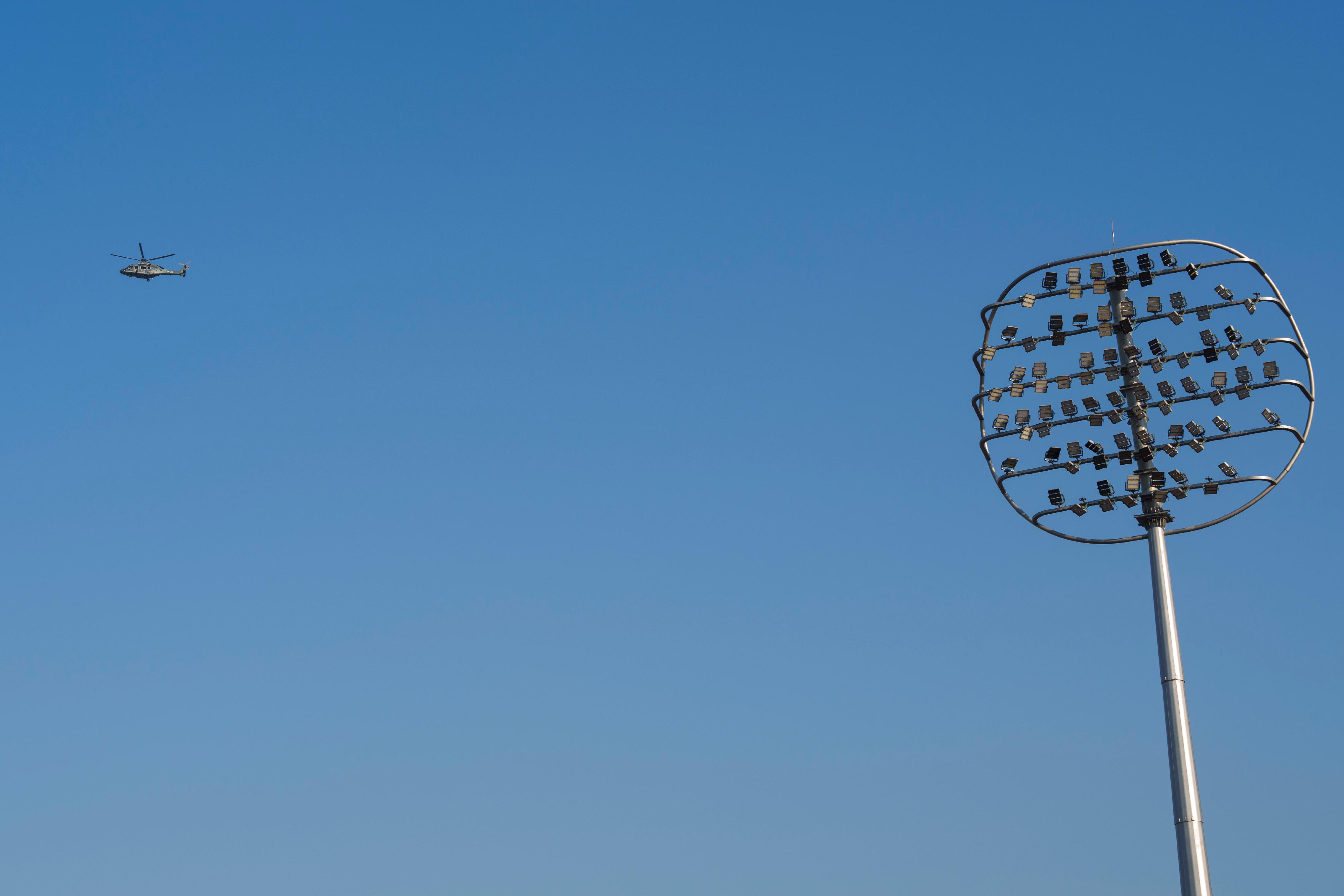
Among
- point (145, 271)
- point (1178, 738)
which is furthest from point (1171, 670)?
point (145, 271)

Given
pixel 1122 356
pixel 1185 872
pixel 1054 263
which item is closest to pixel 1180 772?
pixel 1185 872

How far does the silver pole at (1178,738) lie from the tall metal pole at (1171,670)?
0.04ft

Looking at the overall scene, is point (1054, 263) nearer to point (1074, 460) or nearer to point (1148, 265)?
point (1148, 265)

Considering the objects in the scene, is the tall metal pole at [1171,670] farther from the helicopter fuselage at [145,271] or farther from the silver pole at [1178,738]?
the helicopter fuselage at [145,271]

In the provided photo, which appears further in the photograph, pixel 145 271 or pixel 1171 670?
pixel 145 271

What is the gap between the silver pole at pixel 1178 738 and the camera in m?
37.2

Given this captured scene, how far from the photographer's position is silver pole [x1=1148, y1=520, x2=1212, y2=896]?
3722cm

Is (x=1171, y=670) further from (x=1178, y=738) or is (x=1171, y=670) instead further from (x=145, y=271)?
(x=145, y=271)

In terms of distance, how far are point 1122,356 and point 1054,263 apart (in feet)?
10.7

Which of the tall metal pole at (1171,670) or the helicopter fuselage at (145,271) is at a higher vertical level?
the helicopter fuselage at (145,271)

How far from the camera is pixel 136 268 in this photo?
125 meters

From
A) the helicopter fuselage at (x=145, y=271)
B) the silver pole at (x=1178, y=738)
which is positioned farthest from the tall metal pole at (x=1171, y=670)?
the helicopter fuselage at (x=145, y=271)

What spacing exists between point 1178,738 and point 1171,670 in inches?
70.2

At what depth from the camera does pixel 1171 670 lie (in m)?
39.8
